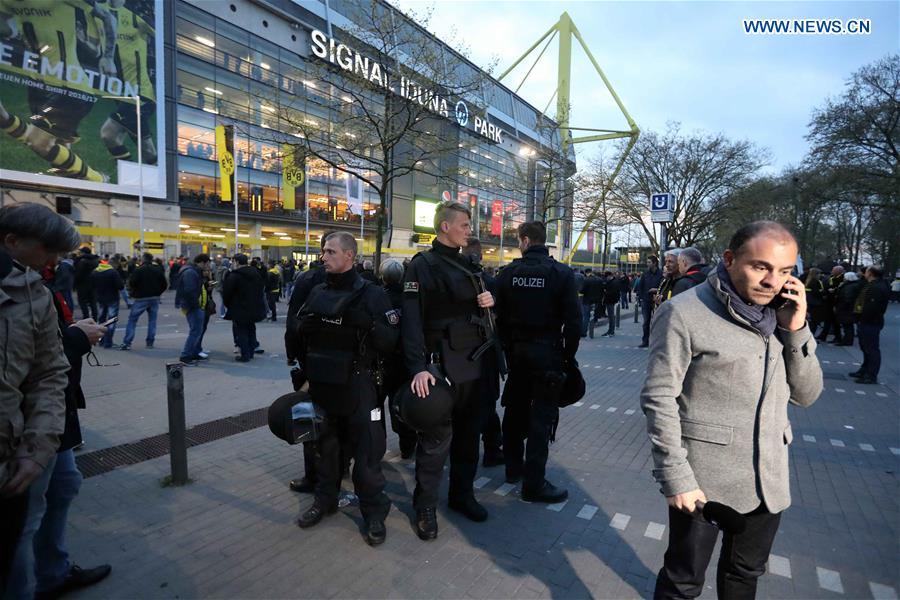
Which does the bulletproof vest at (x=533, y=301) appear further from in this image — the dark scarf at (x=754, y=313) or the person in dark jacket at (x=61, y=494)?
the person in dark jacket at (x=61, y=494)

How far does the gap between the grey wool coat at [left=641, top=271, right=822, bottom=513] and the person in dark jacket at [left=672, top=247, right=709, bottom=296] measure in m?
4.52

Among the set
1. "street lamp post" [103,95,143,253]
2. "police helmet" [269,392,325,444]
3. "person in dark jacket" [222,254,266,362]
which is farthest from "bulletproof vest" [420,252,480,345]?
"street lamp post" [103,95,143,253]

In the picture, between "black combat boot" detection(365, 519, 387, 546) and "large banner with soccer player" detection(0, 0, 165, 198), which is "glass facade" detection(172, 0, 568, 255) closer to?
"large banner with soccer player" detection(0, 0, 165, 198)

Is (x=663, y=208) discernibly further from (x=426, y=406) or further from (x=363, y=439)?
(x=363, y=439)

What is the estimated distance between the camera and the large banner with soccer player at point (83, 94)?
23234 millimetres

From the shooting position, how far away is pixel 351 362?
123 inches

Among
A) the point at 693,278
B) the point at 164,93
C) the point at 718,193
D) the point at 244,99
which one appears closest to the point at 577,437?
the point at 693,278

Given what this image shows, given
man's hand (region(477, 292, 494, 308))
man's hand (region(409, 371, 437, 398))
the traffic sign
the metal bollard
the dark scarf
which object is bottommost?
the metal bollard

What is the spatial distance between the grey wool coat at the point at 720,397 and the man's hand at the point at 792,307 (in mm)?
45

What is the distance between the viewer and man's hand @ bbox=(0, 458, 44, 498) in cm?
177

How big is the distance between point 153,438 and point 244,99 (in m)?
34.0

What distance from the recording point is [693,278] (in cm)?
616

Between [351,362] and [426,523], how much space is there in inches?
48.2

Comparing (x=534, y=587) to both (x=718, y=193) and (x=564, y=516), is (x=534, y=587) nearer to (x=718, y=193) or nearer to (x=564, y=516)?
(x=564, y=516)
